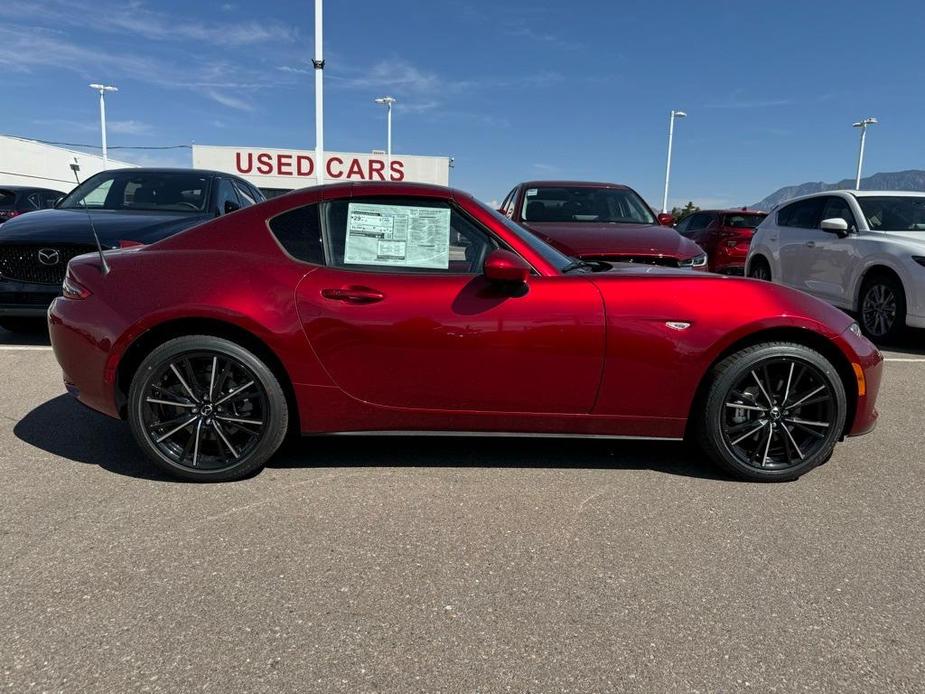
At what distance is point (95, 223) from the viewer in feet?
18.3

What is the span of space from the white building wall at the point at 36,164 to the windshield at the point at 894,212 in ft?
107

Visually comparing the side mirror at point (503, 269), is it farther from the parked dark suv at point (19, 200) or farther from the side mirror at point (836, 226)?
the parked dark suv at point (19, 200)

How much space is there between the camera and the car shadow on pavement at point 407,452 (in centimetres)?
337

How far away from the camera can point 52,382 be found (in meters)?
4.77

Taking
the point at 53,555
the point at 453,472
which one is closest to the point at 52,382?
the point at 53,555

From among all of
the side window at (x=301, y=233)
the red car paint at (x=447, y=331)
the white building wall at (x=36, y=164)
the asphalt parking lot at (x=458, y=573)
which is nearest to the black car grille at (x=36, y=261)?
the asphalt parking lot at (x=458, y=573)

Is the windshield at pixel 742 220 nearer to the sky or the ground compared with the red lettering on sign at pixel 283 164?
nearer to the ground

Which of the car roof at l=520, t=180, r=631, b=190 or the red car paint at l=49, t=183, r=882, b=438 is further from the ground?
the car roof at l=520, t=180, r=631, b=190

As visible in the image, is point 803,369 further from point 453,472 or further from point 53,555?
point 53,555

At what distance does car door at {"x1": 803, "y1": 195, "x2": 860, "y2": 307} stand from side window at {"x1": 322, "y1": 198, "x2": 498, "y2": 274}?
19.3 ft

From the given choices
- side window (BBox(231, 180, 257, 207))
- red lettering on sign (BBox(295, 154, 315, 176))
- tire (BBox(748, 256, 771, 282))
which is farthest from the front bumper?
red lettering on sign (BBox(295, 154, 315, 176))

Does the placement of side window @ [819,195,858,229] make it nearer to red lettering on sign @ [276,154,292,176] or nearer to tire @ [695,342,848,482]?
tire @ [695,342,848,482]

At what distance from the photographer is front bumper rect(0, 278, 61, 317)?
5.38 metres

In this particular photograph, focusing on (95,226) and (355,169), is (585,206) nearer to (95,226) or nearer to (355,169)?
(95,226)
